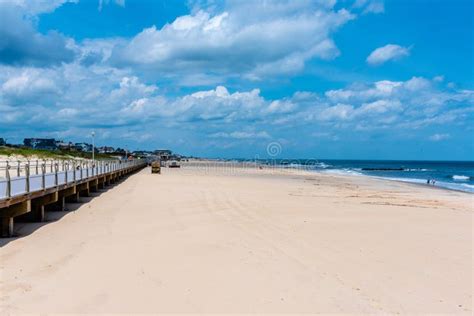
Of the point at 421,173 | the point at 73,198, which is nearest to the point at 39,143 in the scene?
the point at 421,173

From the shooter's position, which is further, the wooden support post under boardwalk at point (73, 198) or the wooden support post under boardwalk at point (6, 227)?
the wooden support post under boardwalk at point (73, 198)

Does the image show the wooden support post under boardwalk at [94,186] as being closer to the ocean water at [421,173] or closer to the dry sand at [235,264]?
the dry sand at [235,264]

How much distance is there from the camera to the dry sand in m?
6.43

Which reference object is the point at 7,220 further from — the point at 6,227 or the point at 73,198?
the point at 73,198

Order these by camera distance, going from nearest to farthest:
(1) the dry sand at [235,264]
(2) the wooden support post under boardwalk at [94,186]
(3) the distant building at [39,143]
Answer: (1) the dry sand at [235,264], (2) the wooden support post under boardwalk at [94,186], (3) the distant building at [39,143]

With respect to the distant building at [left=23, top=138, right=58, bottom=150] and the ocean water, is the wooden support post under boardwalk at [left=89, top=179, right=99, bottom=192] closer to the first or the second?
the ocean water

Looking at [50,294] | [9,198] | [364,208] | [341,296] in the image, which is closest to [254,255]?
[341,296]

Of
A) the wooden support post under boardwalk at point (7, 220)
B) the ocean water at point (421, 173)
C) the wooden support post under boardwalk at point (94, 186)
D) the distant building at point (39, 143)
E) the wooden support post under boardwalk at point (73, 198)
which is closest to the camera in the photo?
the wooden support post under boardwalk at point (7, 220)

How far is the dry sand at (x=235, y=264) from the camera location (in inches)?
253

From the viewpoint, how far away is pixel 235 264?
8.39 meters

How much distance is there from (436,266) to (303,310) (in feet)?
12.5

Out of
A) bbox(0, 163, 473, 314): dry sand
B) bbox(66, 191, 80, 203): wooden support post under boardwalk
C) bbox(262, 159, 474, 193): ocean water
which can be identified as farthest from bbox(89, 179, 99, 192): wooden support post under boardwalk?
bbox(262, 159, 474, 193): ocean water

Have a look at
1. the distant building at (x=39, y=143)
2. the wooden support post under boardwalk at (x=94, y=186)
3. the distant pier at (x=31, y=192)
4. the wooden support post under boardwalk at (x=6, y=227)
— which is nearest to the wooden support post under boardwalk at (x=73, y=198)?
the distant pier at (x=31, y=192)

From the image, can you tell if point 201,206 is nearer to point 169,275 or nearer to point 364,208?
point 364,208
